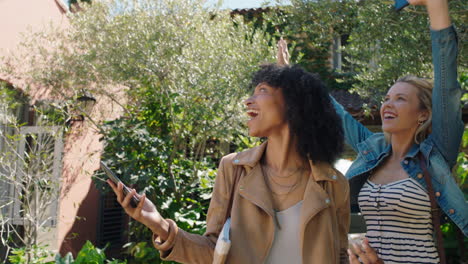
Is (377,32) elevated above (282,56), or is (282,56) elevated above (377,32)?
(377,32)

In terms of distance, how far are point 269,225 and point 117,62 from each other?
17.2ft

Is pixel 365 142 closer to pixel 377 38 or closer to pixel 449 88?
pixel 449 88

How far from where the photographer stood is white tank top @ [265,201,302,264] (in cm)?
189

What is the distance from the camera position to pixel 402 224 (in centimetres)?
220

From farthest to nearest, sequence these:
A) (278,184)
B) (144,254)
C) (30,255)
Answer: (30,255) → (144,254) → (278,184)

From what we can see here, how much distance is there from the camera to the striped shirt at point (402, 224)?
2.13 meters

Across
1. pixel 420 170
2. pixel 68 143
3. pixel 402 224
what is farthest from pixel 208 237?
pixel 68 143

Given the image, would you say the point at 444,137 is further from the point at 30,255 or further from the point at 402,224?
the point at 30,255

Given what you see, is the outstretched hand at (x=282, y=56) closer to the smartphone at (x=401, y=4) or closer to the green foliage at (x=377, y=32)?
the smartphone at (x=401, y=4)

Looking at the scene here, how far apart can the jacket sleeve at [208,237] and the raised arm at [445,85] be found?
1.05 meters

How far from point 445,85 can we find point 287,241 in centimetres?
108

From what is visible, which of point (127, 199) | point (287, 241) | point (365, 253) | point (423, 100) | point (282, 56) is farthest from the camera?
point (282, 56)

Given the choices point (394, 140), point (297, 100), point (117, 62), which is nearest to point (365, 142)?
point (394, 140)

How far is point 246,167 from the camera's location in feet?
6.81
